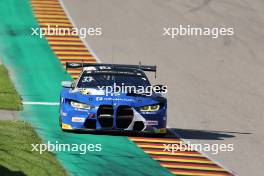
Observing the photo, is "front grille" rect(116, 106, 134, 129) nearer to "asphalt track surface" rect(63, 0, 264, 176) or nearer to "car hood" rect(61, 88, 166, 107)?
"car hood" rect(61, 88, 166, 107)

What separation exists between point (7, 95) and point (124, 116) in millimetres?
6924

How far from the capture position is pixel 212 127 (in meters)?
21.0

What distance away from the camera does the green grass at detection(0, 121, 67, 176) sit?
525 inches

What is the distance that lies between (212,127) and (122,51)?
8.85 meters

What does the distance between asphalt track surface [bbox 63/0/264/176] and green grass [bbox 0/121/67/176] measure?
383 centimetres

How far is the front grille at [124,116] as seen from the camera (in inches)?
647

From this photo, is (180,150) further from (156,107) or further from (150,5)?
(150,5)

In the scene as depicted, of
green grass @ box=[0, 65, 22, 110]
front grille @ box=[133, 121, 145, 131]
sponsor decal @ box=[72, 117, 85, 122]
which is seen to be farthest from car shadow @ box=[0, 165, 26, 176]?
green grass @ box=[0, 65, 22, 110]

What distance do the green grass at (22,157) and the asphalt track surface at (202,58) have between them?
383 centimetres

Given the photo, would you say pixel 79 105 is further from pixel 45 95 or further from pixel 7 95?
pixel 45 95

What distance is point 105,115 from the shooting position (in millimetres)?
16438

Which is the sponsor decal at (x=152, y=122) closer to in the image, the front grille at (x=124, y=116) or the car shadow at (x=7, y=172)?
the front grille at (x=124, y=116)

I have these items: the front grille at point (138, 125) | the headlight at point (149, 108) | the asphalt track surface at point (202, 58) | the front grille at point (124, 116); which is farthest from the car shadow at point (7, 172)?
the asphalt track surface at point (202, 58)

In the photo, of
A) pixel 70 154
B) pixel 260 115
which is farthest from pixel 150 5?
pixel 70 154
